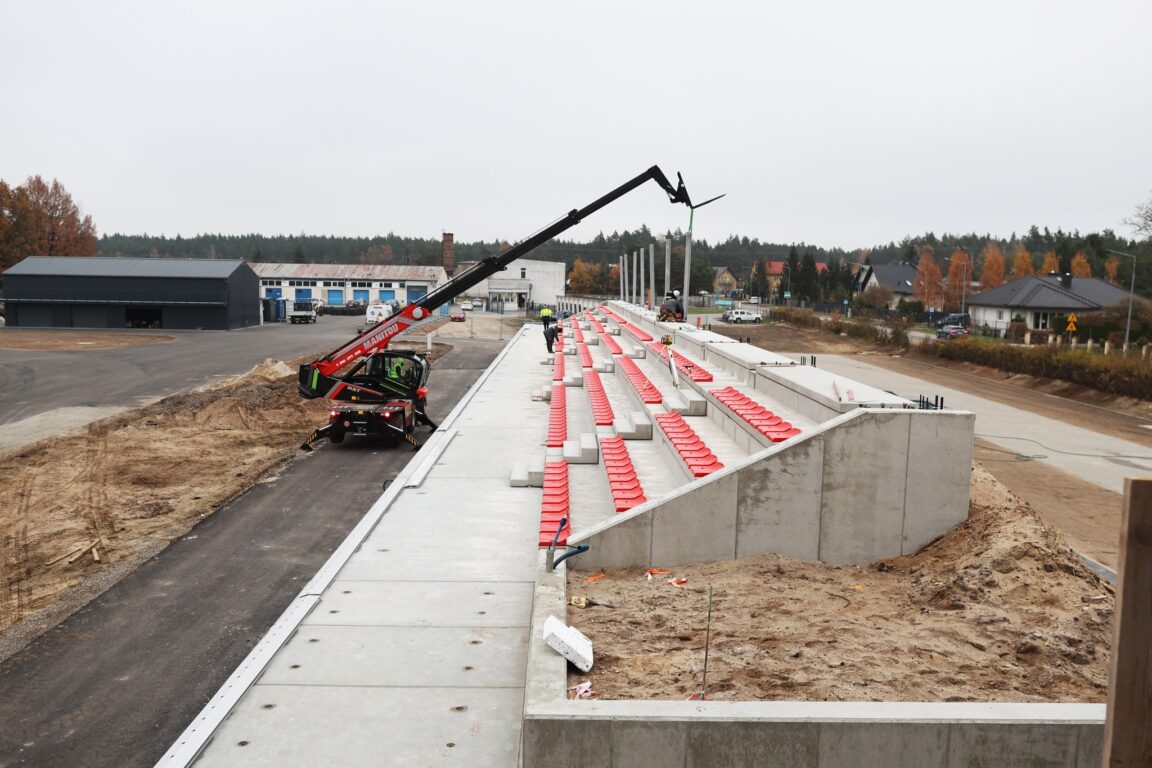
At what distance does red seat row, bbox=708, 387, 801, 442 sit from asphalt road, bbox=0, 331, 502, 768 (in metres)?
6.24

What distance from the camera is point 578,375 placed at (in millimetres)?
27219

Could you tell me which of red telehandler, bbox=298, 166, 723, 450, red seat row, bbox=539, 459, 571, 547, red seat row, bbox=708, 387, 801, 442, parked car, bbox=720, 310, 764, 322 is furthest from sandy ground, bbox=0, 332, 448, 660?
parked car, bbox=720, 310, 764, 322

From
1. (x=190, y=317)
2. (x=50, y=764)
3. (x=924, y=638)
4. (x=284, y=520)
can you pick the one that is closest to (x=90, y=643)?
(x=50, y=764)

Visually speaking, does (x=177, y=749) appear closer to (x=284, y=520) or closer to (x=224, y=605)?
(x=224, y=605)

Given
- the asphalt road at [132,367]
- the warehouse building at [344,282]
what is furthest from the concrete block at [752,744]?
Result: the warehouse building at [344,282]

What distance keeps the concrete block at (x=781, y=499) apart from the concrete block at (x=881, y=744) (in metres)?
4.24

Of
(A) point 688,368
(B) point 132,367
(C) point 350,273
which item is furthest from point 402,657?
(C) point 350,273

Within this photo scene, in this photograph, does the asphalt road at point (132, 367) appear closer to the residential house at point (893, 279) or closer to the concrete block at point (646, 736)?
the concrete block at point (646, 736)

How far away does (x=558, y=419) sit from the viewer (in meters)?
19.3

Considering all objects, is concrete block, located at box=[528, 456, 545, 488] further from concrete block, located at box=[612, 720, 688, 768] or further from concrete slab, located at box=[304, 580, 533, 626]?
concrete block, located at box=[612, 720, 688, 768]

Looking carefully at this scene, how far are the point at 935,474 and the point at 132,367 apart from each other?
126ft

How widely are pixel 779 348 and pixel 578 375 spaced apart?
37620 mm

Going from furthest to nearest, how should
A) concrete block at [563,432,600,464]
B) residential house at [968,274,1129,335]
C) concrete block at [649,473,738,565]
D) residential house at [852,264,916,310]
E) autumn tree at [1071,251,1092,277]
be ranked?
residential house at [852,264,916,310] → autumn tree at [1071,251,1092,277] → residential house at [968,274,1129,335] → concrete block at [563,432,600,464] → concrete block at [649,473,738,565]

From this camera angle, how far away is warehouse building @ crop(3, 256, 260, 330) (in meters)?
67.1
